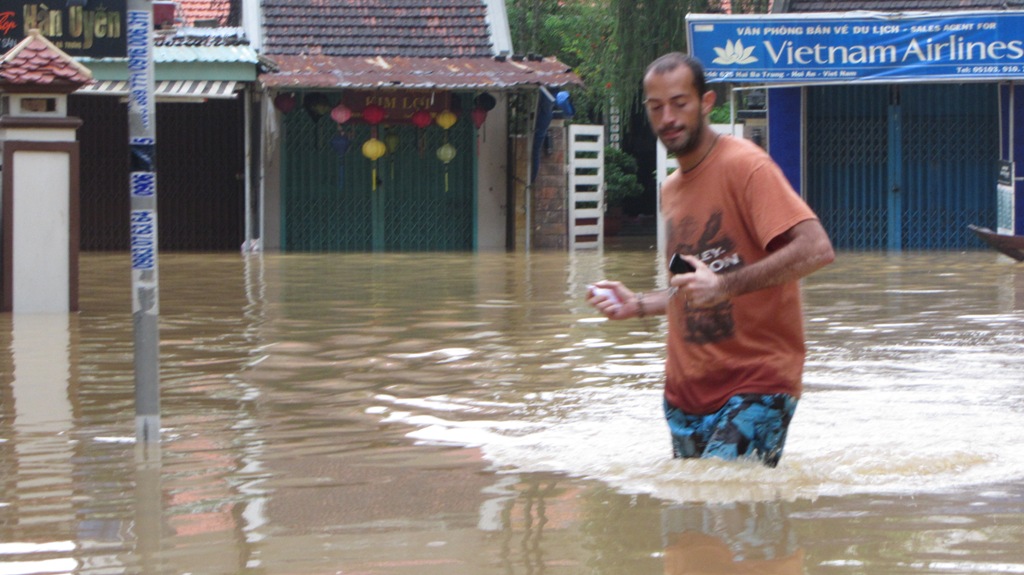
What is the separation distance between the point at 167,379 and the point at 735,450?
4402 mm

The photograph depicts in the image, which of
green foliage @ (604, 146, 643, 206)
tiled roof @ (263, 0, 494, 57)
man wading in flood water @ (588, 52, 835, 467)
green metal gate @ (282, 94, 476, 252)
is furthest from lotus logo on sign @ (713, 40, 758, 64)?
man wading in flood water @ (588, 52, 835, 467)

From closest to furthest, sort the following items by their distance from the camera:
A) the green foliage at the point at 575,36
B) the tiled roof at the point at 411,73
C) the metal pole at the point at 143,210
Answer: the metal pole at the point at 143,210 → the tiled roof at the point at 411,73 → the green foliage at the point at 575,36

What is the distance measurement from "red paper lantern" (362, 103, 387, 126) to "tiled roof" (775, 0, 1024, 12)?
19.3ft

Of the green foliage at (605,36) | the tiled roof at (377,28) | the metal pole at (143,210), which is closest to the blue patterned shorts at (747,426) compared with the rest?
the metal pole at (143,210)

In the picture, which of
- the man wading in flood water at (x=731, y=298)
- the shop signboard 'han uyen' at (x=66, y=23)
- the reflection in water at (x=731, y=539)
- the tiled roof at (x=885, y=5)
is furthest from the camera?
the tiled roof at (x=885, y=5)

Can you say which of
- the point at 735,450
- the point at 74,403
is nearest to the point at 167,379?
the point at 74,403

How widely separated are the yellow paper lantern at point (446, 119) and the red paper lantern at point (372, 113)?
2.67ft

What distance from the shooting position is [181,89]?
19.1m

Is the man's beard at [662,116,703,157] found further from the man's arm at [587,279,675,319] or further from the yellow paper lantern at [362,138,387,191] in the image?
the yellow paper lantern at [362,138,387,191]

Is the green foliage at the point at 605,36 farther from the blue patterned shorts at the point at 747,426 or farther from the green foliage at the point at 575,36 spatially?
the blue patterned shorts at the point at 747,426

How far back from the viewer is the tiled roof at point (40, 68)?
11.2 m

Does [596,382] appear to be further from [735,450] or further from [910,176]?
[910,176]

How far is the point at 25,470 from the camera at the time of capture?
5621 millimetres

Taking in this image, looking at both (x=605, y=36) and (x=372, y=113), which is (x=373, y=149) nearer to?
(x=372, y=113)
